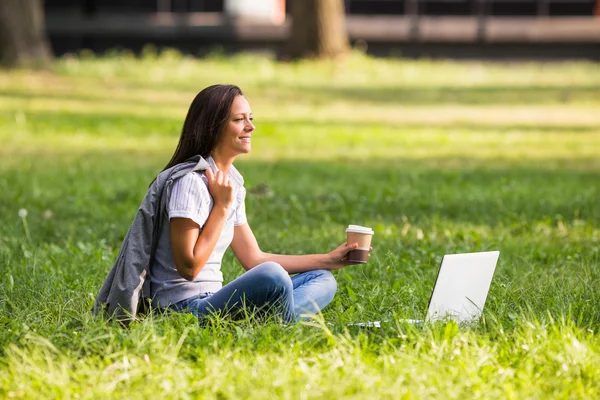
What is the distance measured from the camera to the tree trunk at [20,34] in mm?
17156

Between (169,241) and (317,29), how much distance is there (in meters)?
15.3

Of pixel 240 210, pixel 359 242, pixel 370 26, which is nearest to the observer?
pixel 359 242

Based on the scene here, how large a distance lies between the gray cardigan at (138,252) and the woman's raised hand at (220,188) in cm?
11

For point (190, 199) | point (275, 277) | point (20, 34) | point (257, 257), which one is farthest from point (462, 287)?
point (20, 34)

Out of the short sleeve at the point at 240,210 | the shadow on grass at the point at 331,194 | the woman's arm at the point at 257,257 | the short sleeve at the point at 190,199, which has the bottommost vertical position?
the shadow on grass at the point at 331,194

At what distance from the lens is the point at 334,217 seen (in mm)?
8430

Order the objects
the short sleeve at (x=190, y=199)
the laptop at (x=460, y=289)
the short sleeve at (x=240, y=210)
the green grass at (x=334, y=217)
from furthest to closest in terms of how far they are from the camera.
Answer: the short sleeve at (x=240, y=210) < the laptop at (x=460, y=289) < the short sleeve at (x=190, y=199) < the green grass at (x=334, y=217)

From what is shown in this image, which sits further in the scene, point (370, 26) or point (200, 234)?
point (370, 26)

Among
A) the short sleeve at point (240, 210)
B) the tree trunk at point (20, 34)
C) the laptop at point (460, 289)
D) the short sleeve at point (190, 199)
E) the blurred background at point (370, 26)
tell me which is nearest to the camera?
the short sleeve at point (190, 199)

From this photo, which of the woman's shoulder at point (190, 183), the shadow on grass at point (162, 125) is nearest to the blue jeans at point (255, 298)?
the woman's shoulder at point (190, 183)

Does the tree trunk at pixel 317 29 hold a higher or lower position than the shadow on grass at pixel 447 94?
higher

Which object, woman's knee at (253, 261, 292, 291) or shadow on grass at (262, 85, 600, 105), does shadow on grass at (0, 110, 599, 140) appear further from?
woman's knee at (253, 261, 292, 291)

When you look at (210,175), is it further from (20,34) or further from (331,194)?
(20,34)

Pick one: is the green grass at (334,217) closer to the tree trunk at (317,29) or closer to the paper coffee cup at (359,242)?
the paper coffee cup at (359,242)
